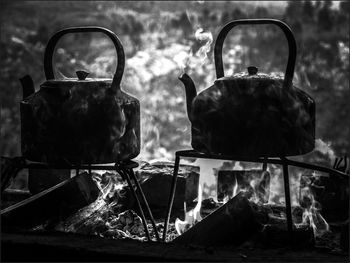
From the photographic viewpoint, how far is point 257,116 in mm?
2369

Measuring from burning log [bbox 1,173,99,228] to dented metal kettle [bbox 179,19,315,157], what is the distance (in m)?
0.90

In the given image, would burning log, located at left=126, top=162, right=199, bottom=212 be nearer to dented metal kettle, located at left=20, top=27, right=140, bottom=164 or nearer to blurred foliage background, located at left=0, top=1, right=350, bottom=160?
dented metal kettle, located at left=20, top=27, right=140, bottom=164

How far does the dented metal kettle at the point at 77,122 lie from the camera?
2.43 m

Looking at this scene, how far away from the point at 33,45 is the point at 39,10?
51 centimetres

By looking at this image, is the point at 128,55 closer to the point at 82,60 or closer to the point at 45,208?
the point at 82,60

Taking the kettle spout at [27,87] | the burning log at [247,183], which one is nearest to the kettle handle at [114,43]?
Result: the kettle spout at [27,87]

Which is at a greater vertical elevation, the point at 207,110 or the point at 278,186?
the point at 207,110

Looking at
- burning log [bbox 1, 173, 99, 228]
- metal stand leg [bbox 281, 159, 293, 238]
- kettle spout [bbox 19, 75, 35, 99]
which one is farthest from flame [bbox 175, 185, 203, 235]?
kettle spout [bbox 19, 75, 35, 99]

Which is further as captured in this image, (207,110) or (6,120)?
(6,120)

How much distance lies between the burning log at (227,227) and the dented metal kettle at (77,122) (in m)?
0.54

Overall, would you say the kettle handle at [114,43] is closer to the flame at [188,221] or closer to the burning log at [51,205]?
the burning log at [51,205]

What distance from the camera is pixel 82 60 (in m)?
6.20

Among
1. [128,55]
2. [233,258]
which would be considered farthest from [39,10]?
[233,258]

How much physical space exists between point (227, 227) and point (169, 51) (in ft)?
12.9
